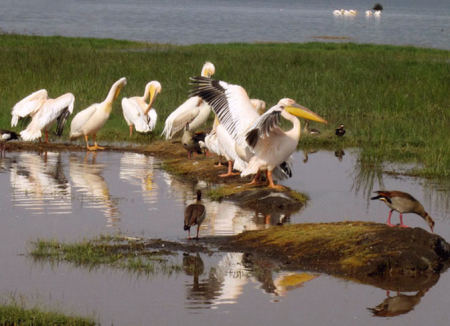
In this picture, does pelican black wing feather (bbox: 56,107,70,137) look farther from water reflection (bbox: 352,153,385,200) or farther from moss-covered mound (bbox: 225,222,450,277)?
moss-covered mound (bbox: 225,222,450,277)

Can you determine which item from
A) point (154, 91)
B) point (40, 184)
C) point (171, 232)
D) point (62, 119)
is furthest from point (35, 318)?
point (154, 91)

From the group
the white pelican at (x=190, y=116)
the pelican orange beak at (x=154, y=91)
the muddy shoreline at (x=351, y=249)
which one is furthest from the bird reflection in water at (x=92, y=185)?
the pelican orange beak at (x=154, y=91)

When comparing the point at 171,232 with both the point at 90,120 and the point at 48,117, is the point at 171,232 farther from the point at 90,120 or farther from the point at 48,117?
the point at 48,117

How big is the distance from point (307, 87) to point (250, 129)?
934 centimetres

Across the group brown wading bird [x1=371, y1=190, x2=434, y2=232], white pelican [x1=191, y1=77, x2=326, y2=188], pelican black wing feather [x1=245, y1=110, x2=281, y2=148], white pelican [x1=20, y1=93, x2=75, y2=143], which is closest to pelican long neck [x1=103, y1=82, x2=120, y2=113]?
white pelican [x1=20, y1=93, x2=75, y2=143]

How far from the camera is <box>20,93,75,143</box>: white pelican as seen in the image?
1350 centimetres

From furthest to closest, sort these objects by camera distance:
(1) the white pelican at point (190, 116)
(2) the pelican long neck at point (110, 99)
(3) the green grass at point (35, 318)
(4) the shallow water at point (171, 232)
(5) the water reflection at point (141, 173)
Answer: (2) the pelican long neck at point (110, 99)
(1) the white pelican at point (190, 116)
(5) the water reflection at point (141, 173)
(4) the shallow water at point (171, 232)
(3) the green grass at point (35, 318)

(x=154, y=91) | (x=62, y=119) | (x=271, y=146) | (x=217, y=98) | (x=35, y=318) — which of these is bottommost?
(x=35, y=318)

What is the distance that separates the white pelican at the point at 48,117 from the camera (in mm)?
13500

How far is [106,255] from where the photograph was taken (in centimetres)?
727

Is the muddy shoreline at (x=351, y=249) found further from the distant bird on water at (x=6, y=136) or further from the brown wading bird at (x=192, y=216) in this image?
the distant bird on water at (x=6, y=136)

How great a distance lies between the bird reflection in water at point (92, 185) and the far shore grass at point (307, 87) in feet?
7.37

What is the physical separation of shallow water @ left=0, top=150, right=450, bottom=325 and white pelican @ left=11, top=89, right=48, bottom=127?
3.56ft

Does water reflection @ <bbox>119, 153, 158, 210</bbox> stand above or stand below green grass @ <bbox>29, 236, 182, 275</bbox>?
above
